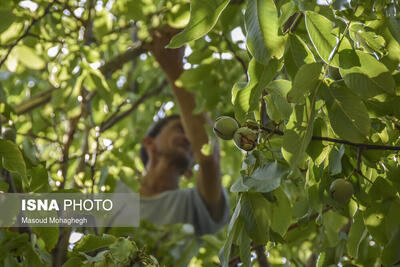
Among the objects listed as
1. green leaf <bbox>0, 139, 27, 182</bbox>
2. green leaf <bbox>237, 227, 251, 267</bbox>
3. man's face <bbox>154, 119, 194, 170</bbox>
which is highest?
green leaf <bbox>0, 139, 27, 182</bbox>

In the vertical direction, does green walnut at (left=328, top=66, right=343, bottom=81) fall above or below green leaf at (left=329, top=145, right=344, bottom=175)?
above

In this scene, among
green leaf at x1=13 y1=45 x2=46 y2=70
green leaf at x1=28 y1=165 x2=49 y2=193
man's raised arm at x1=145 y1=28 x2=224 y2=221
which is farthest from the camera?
man's raised arm at x1=145 y1=28 x2=224 y2=221

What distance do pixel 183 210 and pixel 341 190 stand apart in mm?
2731

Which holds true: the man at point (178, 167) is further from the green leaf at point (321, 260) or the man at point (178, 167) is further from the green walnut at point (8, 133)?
the green leaf at point (321, 260)

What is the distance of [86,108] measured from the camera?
7.64ft

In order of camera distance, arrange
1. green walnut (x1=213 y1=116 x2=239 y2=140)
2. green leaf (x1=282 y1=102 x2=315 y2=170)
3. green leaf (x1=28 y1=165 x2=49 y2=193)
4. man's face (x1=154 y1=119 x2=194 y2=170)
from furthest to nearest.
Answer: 1. man's face (x1=154 y1=119 x2=194 y2=170)
2. green leaf (x1=28 y1=165 x2=49 y2=193)
3. green walnut (x1=213 y1=116 x2=239 y2=140)
4. green leaf (x1=282 y1=102 x2=315 y2=170)

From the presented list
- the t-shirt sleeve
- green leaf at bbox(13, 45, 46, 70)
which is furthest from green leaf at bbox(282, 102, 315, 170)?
the t-shirt sleeve

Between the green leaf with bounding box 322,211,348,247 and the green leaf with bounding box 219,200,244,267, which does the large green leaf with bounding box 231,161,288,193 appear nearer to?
the green leaf with bounding box 219,200,244,267

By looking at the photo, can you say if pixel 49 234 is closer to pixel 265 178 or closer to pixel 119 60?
pixel 265 178

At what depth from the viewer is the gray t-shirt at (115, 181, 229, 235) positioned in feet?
12.4

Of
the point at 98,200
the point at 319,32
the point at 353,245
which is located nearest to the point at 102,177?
the point at 98,200

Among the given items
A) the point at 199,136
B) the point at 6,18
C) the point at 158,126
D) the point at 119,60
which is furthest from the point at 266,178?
the point at 158,126

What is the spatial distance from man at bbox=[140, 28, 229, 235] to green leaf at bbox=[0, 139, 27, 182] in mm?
1519

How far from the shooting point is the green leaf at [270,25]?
1.08 meters
